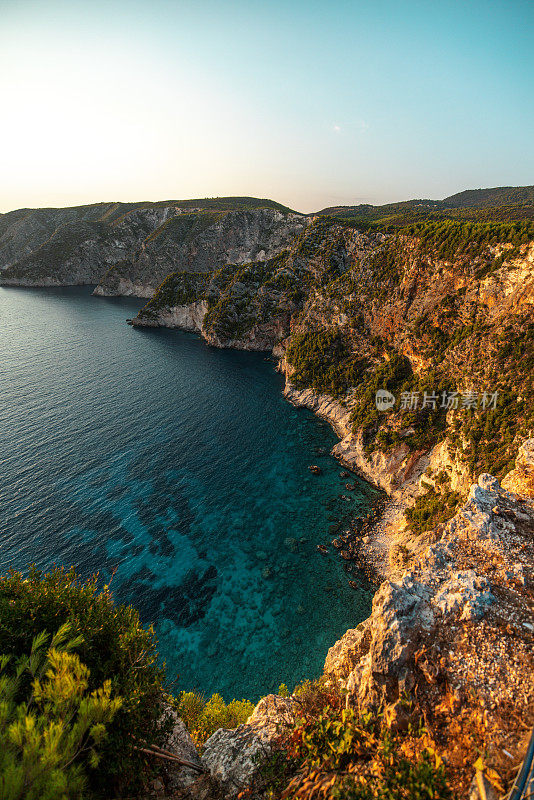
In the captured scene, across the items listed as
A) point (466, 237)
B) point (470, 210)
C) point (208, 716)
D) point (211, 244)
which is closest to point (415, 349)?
point (466, 237)

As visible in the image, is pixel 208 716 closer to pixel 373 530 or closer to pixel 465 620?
pixel 465 620

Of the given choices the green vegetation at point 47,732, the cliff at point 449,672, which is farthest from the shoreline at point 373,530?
the green vegetation at point 47,732

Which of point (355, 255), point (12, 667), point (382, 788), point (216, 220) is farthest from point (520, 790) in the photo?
point (216, 220)

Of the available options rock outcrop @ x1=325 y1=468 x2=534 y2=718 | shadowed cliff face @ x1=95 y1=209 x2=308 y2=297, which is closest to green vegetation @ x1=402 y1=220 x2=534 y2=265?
rock outcrop @ x1=325 y1=468 x2=534 y2=718

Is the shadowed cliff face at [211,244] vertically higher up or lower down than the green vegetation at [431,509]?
higher up

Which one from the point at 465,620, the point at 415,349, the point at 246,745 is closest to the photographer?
the point at 465,620

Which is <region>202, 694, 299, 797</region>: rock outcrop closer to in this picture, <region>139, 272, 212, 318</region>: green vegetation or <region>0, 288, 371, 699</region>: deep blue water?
<region>0, 288, 371, 699</region>: deep blue water

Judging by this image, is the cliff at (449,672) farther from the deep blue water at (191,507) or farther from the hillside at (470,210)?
the hillside at (470,210)
